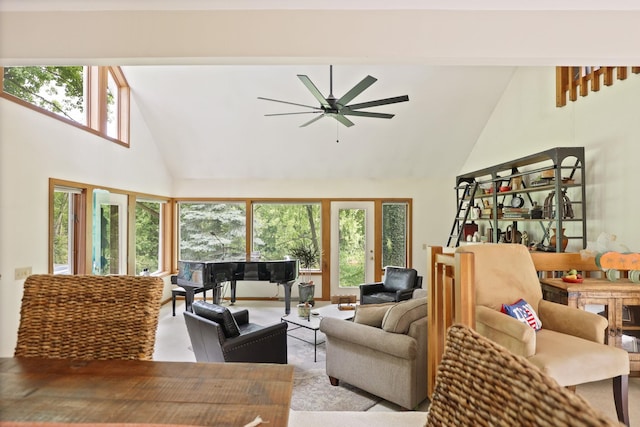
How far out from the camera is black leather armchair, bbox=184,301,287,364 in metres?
3.08

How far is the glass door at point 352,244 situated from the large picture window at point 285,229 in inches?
14.1

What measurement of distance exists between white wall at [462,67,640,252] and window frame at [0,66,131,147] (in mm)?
5643

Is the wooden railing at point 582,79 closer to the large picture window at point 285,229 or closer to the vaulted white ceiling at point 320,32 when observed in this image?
the vaulted white ceiling at point 320,32

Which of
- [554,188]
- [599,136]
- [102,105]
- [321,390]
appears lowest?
[321,390]

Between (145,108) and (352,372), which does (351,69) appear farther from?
(352,372)

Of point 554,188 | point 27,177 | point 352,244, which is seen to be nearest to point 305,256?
point 352,244

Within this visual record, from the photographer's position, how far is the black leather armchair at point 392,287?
17.8ft

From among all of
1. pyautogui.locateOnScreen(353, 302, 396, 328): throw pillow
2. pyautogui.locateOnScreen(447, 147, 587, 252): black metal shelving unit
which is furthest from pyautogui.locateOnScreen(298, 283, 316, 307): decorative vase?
pyautogui.locateOnScreen(447, 147, 587, 252): black metal shelving unit

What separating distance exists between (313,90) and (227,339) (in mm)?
2394

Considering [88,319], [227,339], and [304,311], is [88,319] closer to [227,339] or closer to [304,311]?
[227,339]

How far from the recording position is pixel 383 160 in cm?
672

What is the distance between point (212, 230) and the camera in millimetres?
7184

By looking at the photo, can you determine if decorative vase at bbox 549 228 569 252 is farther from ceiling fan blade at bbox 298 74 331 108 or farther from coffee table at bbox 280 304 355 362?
ceiling fan blade at bbox 298 74 331 108

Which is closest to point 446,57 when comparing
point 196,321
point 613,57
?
point 613,57
